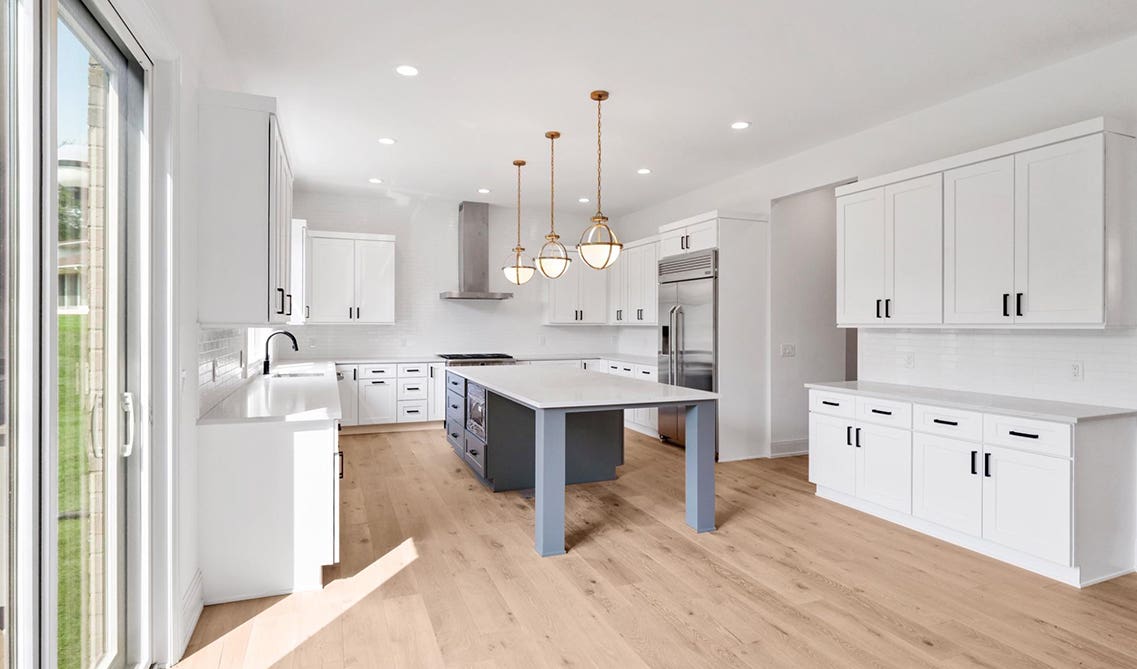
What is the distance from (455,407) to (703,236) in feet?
9.26

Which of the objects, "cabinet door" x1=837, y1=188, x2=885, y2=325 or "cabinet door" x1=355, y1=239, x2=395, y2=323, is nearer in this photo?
"cabinet door" x1=837, y1=188, x2=885, y2=325

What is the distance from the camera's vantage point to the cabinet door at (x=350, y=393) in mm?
6602

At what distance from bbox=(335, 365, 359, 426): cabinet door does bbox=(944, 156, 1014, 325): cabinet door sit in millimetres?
5529

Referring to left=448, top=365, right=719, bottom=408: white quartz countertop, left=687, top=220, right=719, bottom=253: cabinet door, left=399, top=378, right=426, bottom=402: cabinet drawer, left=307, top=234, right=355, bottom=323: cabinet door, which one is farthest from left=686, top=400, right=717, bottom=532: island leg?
left=307, top=234, right=355, bottom=323: cabinet door

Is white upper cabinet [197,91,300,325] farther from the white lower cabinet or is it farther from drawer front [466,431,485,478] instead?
the white lower cabinet

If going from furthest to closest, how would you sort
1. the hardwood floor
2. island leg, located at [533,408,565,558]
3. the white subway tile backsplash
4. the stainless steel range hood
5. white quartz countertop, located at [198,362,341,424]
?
the stainless steel range hood < island leg, located at [533,408,565,558] < the white subway tile backsplash < white quartz countertop, located at [198,362,341,424] < the hardwood floor

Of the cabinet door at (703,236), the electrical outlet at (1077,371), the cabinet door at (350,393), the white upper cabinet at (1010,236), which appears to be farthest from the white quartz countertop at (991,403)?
the cabinet door at (350,393)

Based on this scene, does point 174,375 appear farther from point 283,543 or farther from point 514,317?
point 514,317

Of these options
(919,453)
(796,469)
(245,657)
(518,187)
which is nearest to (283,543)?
(245,657)

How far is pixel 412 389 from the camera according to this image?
272 inches

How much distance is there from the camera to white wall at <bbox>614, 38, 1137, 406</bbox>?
10.7 feet

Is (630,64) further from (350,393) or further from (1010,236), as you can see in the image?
(350,393)

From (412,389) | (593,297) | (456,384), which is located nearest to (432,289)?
(412,389)

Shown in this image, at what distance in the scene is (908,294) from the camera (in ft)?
13.2
